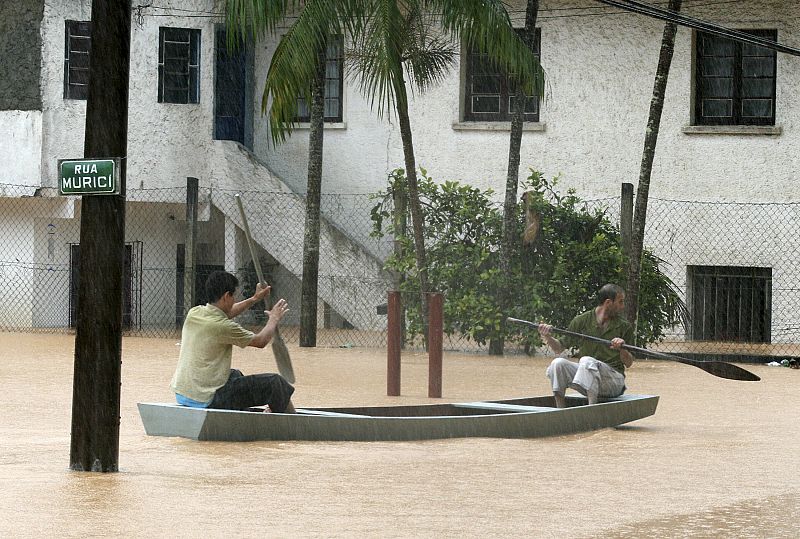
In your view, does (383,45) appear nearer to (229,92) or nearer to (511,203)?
(511,203)

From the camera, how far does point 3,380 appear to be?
58.6 feet

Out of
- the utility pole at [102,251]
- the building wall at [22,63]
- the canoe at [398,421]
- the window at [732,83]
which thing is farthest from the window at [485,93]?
the utility pole at [102,251]

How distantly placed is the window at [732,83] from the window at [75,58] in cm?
A: 1102

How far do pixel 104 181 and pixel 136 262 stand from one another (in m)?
19.0

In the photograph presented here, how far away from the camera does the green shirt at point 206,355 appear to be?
40.4 feet

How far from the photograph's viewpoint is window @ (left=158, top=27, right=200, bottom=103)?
28266mm

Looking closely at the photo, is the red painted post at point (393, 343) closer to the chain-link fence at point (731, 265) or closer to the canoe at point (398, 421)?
the canoe at point (398, 421)

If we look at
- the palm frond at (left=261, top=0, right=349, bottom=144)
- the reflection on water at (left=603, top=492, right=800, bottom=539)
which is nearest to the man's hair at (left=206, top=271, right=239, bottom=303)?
the reflection on water at (left=603, top=492, right=800, bottom=539)

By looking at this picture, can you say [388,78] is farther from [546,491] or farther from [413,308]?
[546,491]

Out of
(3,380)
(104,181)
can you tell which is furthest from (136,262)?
(104,181)

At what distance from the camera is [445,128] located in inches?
1097

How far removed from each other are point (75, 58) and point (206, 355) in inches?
647

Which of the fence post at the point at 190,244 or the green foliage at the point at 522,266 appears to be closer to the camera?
the green foliage at the point at 522,266

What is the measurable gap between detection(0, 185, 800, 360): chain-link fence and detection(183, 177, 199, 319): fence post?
0.13 ft
